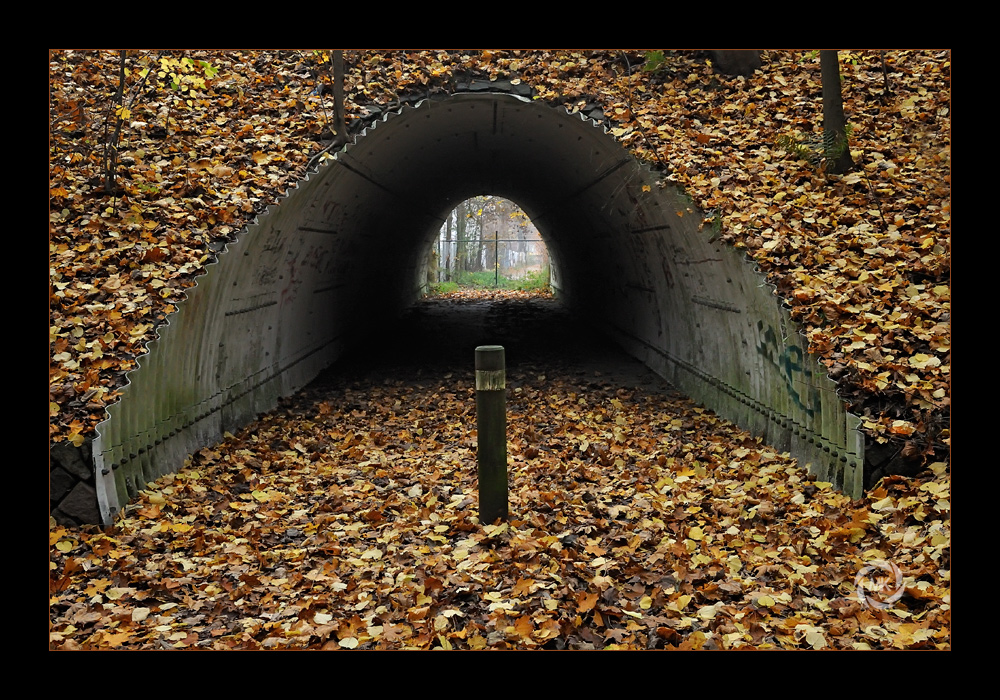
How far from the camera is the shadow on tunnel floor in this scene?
1059 centimetres

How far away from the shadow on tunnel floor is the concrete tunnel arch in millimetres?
369

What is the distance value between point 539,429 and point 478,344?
18.4ft

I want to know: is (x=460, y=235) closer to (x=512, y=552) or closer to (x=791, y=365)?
(x=791, y=365)

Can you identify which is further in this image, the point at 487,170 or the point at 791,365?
the point at 487,170

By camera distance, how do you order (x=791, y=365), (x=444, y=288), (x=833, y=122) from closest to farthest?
1. (x=791, y=365)
2. (x=833, y=122)
3. (x=444, y=288)

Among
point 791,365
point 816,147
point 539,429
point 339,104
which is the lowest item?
point 539,429

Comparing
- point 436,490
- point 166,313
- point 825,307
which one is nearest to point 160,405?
point 166,313

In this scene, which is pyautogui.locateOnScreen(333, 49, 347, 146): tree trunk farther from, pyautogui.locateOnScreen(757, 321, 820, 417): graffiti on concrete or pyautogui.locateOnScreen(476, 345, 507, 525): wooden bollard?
pyautogui.locateOnScreen(757, 321, 820, 417): graffiti on concrete

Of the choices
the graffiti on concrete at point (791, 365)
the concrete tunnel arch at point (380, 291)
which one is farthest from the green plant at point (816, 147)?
the graffiti on concrete at point (791, 365)

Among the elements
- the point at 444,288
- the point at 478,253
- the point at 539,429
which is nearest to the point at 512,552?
the point at 539,429

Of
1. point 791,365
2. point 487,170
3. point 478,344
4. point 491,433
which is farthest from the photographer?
point 487,170

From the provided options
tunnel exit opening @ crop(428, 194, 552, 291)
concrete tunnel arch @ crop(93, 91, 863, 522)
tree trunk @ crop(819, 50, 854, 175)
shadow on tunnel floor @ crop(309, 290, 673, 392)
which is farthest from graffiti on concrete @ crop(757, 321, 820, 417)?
tunnel exit opening @ crop(428, 194, 552, 291)

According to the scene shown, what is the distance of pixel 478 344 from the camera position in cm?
1320

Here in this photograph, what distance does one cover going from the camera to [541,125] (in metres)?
9.91
